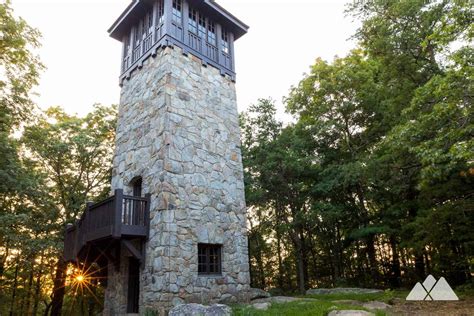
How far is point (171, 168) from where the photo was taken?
8.14m

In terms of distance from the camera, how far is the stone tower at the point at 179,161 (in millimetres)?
7652

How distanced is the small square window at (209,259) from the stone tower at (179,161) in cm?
3

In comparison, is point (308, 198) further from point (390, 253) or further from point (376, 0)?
point (376, 0)

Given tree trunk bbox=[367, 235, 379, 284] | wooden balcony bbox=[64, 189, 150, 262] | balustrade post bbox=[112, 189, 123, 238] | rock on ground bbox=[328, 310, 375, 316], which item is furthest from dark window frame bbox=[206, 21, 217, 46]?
tree trunk bbox=[367, 235, 379, 284]

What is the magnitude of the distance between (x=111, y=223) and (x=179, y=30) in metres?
6.26

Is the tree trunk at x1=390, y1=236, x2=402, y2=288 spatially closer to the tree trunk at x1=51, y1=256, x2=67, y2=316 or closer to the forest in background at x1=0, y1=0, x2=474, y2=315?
the forest in background at x1=0, y1=0, x2=474, y2=315

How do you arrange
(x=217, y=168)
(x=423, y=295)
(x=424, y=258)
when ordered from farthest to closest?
1. (x=424, y=258)
2. (x=217, y=168)
3. (x=423, y=295)

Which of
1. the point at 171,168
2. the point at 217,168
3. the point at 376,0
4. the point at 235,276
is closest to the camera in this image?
the point at 171,168

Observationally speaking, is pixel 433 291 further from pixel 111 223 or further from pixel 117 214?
pixel 111 223

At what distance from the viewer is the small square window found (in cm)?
826

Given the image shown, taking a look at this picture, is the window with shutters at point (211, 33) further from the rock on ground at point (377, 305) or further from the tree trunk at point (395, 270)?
the tree trunk at point (395, 270)

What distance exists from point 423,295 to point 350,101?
10.0m

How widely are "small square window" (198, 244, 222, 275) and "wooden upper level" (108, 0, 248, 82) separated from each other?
5.92m

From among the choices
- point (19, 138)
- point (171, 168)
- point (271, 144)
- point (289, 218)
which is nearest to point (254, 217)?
point (289, 218)
